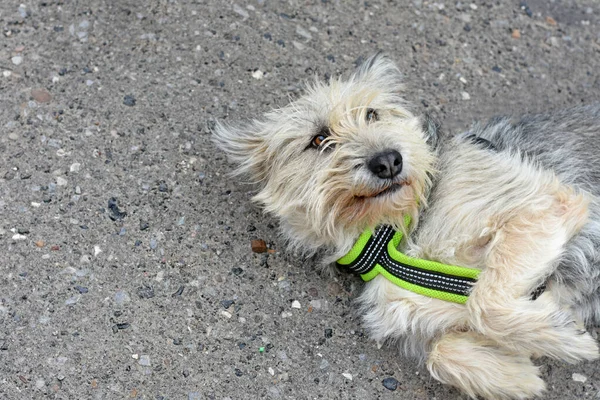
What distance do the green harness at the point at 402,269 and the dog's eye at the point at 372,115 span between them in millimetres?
620

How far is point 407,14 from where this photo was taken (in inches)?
210

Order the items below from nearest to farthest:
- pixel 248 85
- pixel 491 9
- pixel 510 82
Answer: pixel 248 85, pixel 510 82, pixel 491 9

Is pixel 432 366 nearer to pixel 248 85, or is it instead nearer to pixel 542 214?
pixel 542 214

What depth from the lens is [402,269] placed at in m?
3.58

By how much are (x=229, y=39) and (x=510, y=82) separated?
2.09 meters

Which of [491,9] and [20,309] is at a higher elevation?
[491,9]

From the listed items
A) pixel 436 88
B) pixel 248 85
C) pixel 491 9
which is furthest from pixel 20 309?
pixel 491 9

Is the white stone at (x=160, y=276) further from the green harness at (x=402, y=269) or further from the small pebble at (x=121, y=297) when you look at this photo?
the green harness at (x=402, y=269)

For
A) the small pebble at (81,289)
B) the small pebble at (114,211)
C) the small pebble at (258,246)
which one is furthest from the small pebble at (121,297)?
the small pebble at (258,246)

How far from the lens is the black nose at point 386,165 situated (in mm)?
3449

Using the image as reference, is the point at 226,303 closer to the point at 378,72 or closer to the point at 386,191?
the point at 386,191

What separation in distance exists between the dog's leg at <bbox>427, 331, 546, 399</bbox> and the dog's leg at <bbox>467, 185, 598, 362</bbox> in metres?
0.12

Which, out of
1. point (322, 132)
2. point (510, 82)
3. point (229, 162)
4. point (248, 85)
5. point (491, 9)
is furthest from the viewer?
point (491, 9)

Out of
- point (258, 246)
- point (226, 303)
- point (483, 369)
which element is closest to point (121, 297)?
point (226, 303)
